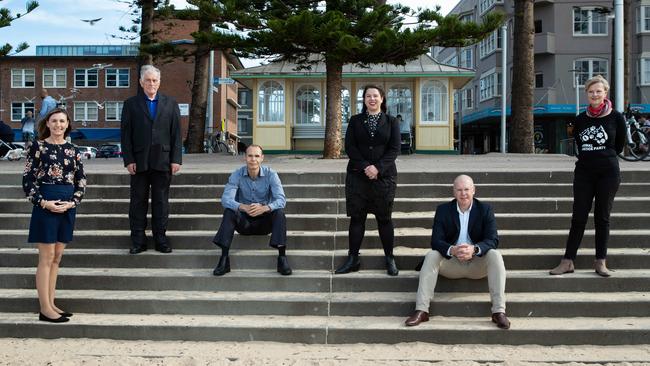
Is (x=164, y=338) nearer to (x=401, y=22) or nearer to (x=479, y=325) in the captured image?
(x=479, y=325)

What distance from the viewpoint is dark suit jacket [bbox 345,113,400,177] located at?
5914mm

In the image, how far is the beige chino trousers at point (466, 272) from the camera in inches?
202

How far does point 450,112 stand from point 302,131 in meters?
4.81

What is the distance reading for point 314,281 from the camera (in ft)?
19.2

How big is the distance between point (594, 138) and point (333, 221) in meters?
2.77

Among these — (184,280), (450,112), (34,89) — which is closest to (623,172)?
(184,280)

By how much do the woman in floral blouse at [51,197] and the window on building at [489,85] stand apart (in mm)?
36765

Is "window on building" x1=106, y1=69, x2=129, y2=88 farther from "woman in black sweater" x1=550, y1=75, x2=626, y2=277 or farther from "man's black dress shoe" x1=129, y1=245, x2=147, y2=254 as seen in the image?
"woman in black sweater" x1=550, y1=75, x2=626, y2=277

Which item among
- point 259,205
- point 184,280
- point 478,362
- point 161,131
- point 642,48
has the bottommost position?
point 478,362

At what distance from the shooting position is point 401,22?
12875mm

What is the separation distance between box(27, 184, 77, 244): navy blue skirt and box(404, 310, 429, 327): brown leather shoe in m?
2.91

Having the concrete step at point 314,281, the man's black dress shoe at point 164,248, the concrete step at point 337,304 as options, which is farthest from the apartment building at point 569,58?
the man's black dress shoe at point 164,248

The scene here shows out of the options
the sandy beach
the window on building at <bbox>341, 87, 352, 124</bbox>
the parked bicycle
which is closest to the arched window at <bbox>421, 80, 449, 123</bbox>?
the window on building at <bbox>341, 87, 352, 124</bbox>

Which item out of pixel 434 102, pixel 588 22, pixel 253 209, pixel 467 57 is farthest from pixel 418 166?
pixel 467 57
